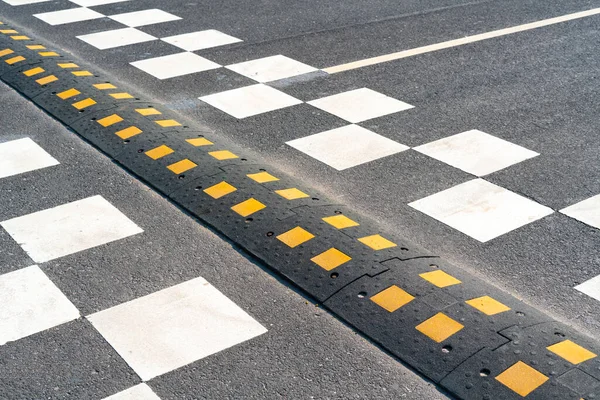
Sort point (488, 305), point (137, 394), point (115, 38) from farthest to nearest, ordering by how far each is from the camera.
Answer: point (115, 38) < point (488, 305) < point (137, 394)

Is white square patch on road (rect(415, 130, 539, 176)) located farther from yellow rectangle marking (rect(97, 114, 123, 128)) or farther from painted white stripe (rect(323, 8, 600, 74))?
yellow rectangle marking (rect(97, 114, 123, 128))

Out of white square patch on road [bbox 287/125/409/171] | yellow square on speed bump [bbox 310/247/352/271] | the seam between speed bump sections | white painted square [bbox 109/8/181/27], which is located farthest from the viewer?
white painted square [bbox 109/8/181/27]

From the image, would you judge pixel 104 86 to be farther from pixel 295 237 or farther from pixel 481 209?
pixel 481 209

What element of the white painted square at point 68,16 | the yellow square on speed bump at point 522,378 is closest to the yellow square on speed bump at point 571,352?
the yellow square on speed bump at point 522,378

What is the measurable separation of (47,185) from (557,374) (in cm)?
298

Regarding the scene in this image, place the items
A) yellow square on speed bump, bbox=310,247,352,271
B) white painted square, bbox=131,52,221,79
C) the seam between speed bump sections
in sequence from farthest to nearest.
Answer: white painted square, bbox=131,52,221,79 → yellow square on speed bump, bbox=310,247,352,271 → the seam between speed bump sections

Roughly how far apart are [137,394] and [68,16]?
6129 millimetres

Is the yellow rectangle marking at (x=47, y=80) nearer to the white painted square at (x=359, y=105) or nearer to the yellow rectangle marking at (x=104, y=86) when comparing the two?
the yellow rectangle marking at (x=104, y=86)

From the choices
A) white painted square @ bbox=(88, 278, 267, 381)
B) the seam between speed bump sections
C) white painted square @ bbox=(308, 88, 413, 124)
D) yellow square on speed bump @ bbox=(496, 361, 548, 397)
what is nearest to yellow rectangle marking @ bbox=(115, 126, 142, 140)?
the seam between speed bump sections

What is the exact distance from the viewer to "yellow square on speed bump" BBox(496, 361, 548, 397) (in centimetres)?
288

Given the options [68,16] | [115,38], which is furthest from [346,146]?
[68,16]

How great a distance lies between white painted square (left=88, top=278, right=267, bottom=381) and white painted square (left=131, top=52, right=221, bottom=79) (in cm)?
331

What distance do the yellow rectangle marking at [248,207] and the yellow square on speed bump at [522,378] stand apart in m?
1.66

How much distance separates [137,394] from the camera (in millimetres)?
2898
